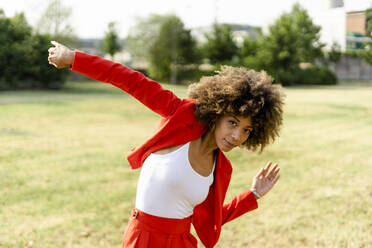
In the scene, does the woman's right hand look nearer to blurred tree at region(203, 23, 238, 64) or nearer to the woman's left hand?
the woman's left hand

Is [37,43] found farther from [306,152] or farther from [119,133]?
[306,152]

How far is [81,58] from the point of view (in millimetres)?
2189

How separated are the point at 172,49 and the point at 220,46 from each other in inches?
203

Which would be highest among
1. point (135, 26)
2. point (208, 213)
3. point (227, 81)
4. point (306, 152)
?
point (135, 26)

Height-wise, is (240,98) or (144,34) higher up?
(144,34)

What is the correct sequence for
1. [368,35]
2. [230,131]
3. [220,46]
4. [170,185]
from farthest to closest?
1. [220,46]
2. [368,35]
3. [230,131]
4. [170,185]

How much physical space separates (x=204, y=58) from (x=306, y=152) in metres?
34.8

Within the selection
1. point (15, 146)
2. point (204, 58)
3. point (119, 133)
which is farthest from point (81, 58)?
point (204, 58)

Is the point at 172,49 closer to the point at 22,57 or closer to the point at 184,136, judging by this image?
the point at 22,57

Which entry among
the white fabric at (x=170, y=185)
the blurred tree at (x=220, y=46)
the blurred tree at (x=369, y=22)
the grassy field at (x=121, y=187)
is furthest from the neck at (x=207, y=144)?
the blurred tree at (x=220, y=46)

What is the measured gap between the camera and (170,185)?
7.50 feet

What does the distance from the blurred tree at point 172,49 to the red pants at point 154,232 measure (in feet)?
134

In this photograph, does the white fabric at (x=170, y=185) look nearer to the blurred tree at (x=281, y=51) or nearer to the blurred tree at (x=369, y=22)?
the blurred tree at (x=369, y=22)

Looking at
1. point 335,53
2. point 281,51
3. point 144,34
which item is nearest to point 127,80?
point 281,51
